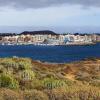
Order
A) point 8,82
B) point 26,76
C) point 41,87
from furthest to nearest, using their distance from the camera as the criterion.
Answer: point 26,76
point 8,82
point 41,87

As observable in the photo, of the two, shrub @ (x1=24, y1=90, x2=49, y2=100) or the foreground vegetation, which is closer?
shrub @ (x1=24, y1=90, x2=49, y2=100)

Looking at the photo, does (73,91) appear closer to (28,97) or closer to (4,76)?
(28,97)

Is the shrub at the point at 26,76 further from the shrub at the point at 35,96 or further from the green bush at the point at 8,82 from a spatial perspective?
the shrub at the point at 35,96

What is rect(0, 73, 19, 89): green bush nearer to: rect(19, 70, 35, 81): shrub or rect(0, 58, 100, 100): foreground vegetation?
rect(0, 58, 100, 100): foreground vegetation

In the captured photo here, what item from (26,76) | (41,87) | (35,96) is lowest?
(26,76)

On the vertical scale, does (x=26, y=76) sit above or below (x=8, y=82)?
below

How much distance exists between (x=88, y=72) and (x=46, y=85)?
564 inches

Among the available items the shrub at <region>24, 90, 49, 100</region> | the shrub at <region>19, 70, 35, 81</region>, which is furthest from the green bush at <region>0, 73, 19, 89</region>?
the shrub at <region>24, 90, 49, 100</region>

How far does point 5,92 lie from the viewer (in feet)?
49.1

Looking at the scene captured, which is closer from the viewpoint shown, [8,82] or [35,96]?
[35,96]

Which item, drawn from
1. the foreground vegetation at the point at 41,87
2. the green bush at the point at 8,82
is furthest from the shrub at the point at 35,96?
the green bush at the point at 8,82

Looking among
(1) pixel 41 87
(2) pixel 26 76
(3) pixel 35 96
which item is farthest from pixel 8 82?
(3) pixel 35 96

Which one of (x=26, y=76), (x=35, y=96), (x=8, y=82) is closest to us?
(x=35, y=96)

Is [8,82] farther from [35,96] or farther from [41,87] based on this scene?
[35,96]
